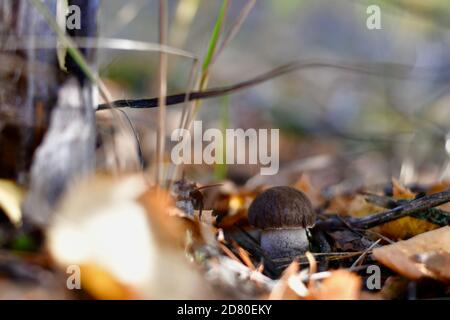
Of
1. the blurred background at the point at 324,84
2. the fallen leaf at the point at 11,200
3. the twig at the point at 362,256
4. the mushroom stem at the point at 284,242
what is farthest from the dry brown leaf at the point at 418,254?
the blurred background at the point at 324,84

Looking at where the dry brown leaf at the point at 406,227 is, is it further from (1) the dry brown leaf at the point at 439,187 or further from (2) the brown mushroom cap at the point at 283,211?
(1) the dry brown leaf at the point at 439,187

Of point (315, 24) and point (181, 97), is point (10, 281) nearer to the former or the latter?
point (181, 97)

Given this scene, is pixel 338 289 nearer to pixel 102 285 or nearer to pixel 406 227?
pixel 102 285

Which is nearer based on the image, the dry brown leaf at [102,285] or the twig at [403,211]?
the dry brown leaf at [102,285]

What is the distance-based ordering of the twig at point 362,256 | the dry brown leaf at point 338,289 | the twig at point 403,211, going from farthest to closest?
the twig at point 403,211 < the twig at point 362,256 < the dry brown leaf at point 338,289

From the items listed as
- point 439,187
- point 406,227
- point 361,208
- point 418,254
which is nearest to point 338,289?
point 418,254

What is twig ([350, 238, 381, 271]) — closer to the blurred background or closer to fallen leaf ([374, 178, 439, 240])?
fallen leaf ([374, 178, 439, 240])

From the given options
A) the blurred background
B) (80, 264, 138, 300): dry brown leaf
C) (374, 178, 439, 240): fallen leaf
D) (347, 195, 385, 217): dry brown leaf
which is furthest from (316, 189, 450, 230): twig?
the blurred background
